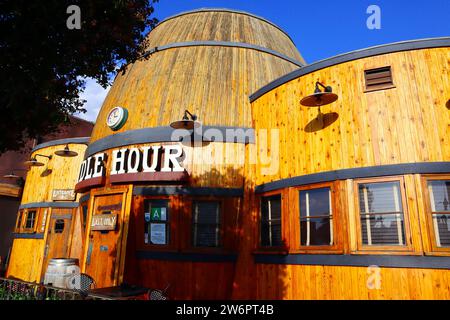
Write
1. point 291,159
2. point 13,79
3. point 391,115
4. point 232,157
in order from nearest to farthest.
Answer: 1. point 13,79
2. point 391,115
3. point 291,159
4. point 232,157

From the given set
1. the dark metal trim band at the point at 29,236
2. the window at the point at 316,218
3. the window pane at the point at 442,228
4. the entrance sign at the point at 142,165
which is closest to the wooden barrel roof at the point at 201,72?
the entrance sign at the point at 142,165

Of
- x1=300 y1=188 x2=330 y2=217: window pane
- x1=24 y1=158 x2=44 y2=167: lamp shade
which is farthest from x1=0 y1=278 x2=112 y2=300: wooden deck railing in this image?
x1=24 y1=158 x2=44 y2=167: lamp shade

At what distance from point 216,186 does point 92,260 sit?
16.0 ft

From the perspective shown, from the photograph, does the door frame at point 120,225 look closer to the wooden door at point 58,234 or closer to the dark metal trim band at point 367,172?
the wooden door at point 58,234

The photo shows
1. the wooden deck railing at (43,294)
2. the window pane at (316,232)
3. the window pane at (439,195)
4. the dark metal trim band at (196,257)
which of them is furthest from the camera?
the dark metal trim band at (196,257)

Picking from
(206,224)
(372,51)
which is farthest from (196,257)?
(372,51)

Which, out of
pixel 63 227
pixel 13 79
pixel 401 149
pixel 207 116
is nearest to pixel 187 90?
pixel 207 116

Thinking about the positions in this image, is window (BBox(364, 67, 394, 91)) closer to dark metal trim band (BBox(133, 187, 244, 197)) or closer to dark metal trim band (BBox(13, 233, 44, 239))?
dark metal trim band (BBox(133, 187, 244, 197))

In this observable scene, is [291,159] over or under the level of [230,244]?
over

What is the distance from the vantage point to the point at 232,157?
1018 cm

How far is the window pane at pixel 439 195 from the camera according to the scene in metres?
6.62

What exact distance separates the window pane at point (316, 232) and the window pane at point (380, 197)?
3.26 ft

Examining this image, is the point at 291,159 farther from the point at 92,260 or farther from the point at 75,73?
the point at 92,260

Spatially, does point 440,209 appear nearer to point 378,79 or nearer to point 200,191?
point 378,79
